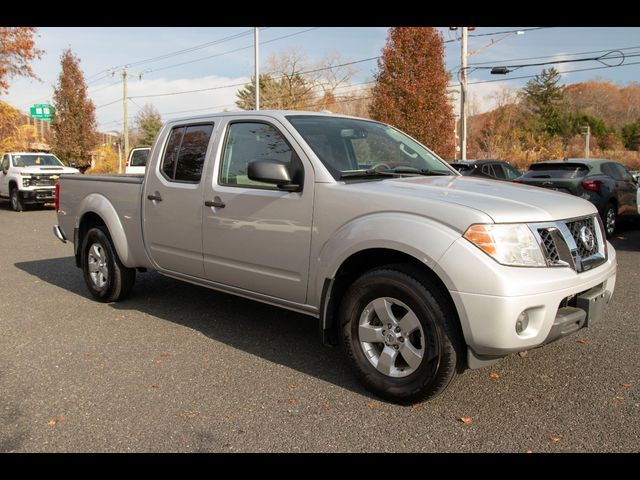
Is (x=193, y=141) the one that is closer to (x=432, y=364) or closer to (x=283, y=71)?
(x=432, y=364)

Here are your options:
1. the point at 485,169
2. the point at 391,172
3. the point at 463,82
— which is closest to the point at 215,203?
the point at 391,172

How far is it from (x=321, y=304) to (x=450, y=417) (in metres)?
1.09

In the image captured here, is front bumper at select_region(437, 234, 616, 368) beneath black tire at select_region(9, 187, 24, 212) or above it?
beneath

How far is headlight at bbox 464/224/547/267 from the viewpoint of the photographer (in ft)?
10.4

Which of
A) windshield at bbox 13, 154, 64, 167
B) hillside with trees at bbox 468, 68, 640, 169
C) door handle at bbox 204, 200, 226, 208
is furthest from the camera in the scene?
hillside with trees at bbox 468, 68, 640, 169

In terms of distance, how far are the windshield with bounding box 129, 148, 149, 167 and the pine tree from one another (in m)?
15.6

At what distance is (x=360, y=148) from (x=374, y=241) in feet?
3.89

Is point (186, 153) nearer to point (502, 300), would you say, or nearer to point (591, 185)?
point (502, 300)

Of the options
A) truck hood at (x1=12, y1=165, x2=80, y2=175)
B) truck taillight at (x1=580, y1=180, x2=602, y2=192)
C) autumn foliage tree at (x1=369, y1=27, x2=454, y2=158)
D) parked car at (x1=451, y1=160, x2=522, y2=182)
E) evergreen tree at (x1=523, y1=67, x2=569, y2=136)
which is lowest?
truck taillight at (x1=580, y1=180, x2=602, y2=192)

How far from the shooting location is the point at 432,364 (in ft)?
11.1

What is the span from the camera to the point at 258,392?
378 cm

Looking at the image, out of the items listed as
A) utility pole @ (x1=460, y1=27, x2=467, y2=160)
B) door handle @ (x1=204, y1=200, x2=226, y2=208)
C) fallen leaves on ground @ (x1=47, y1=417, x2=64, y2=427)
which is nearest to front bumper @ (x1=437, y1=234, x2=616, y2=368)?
door handle @ (x1=204, y1=200, x2=226, y2=208)

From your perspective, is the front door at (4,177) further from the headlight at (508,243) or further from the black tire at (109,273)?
the headlight at (508,243)

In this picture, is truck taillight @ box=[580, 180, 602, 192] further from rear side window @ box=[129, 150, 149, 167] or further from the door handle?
rear side window @ box=[129, 150, 149, 167]
